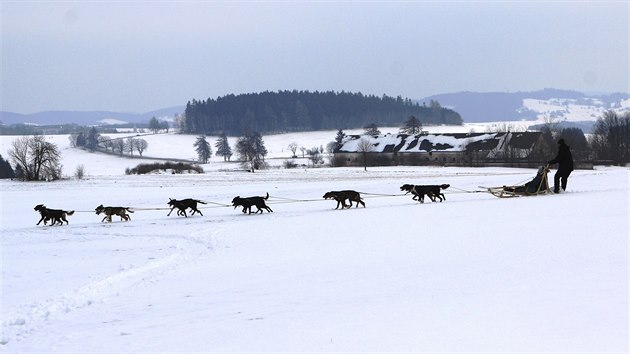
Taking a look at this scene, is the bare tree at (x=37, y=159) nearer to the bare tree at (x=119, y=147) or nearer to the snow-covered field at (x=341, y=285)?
the snow-covered field at (x=341, y=285)

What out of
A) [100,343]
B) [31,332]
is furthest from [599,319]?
[31,332]

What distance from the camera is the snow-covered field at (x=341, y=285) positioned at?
676 centimetres

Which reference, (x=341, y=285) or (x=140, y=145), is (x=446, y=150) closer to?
(x=140, y=145)

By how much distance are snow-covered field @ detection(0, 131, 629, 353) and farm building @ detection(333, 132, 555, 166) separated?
64285 mm

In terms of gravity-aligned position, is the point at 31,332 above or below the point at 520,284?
below

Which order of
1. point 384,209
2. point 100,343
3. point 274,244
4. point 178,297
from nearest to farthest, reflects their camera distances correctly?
1. point 100,343
2. point 178,297
3. point 274,244
4. point 384,209

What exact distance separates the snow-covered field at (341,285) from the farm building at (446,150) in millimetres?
64285

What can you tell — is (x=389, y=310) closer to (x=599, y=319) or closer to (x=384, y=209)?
(x=599, y=319)

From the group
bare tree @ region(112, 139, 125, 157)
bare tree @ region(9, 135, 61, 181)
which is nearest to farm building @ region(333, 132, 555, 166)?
bare tree @ region(9, 135, 61, 181)

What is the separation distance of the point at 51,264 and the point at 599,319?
10953 mm

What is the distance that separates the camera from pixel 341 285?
9320mm

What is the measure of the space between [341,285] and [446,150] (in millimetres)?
87001

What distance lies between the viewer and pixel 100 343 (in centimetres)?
736

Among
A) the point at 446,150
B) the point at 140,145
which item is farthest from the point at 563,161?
the point at 140,145
